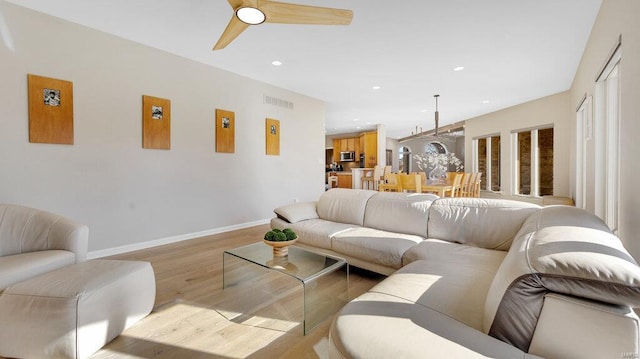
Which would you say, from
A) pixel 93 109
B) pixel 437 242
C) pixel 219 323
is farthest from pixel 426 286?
pixel 93 109

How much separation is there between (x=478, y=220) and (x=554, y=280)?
168cm

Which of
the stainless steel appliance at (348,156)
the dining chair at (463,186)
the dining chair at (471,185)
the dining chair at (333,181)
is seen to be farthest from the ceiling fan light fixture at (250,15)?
the stainless steel appliance at (348,156)

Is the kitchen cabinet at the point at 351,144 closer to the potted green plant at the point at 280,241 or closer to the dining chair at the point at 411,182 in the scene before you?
the dining chair at the point at 411,182

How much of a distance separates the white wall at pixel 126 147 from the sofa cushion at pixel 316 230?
68.5 inches

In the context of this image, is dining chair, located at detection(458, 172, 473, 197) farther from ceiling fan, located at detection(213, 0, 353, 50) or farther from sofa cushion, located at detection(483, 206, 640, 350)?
sofa cushion, located at detection(483, 206, 640, 350)

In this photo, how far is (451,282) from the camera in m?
1.61

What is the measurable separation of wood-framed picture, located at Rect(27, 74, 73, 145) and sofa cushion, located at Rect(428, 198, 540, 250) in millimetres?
4042

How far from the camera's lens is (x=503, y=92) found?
18.7 feet

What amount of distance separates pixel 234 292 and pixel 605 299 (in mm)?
2377

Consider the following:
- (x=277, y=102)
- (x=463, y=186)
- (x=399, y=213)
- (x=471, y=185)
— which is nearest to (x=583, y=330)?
(x=399, y=213)

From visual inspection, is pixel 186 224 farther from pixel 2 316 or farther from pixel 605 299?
pixel 605 299

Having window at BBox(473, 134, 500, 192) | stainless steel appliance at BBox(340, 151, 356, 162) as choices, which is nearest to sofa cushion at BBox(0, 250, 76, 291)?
window at BBox(473, 134, 500, 192)

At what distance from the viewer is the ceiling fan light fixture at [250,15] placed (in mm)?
2137

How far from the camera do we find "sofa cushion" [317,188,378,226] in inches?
131
